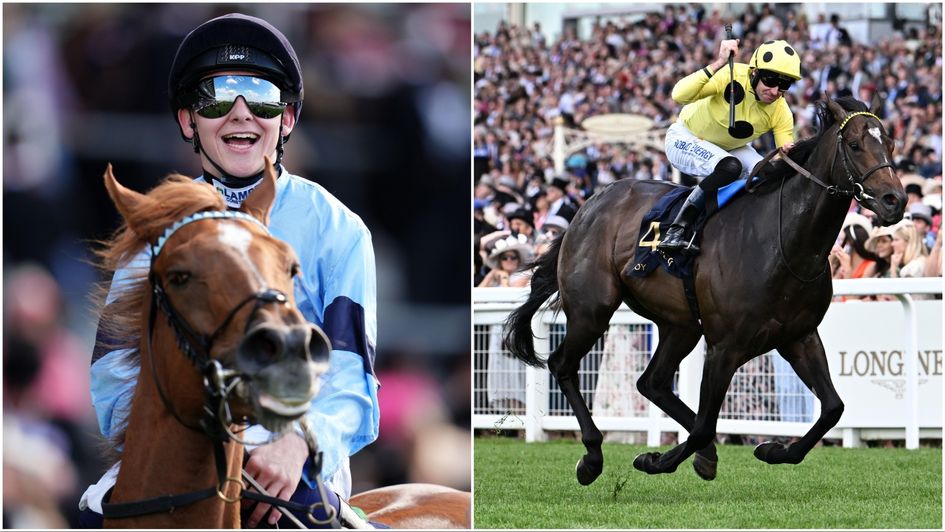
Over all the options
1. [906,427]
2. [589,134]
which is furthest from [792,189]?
[589,134]

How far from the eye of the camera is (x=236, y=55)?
9.37ft

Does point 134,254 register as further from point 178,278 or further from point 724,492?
point 724,492

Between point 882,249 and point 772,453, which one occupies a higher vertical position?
point 882,249

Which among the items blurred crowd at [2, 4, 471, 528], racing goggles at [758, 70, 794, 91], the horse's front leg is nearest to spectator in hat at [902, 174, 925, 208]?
racing goggles at [758, 70, 794, 91]

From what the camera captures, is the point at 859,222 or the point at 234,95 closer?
the point at 234,95

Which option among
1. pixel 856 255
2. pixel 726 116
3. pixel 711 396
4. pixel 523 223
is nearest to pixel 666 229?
pixel 726 116

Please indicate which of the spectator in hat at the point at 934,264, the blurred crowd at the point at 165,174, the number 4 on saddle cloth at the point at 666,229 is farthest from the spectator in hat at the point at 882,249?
the blurred crowd at the point at 165,174

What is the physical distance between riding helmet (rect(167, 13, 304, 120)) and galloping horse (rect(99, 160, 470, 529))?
0.45 metres

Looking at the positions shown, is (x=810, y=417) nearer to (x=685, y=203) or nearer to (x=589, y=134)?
(x=685, y=203)

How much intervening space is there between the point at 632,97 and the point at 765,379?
958 cm

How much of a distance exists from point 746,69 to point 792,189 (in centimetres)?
73

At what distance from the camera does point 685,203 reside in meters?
6.72

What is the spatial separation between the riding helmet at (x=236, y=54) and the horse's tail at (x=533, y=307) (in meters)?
5.12

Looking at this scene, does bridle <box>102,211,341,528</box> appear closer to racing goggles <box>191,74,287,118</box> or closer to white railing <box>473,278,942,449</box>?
racing goggles <box>191,74,287,118</box>
